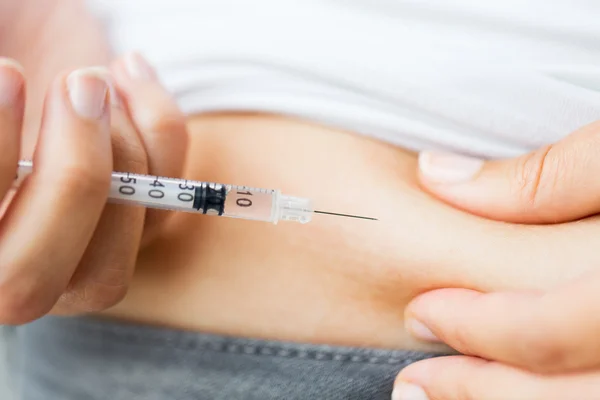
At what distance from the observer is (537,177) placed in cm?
63

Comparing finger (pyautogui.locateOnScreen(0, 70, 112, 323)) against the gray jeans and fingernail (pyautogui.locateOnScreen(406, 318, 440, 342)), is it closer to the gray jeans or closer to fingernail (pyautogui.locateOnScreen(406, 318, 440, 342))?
the gray jeans

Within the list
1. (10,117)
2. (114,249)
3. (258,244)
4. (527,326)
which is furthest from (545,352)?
(10,117)

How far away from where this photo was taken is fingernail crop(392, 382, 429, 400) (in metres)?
0.64

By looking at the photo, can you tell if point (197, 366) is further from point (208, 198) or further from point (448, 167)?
point (448, 167)

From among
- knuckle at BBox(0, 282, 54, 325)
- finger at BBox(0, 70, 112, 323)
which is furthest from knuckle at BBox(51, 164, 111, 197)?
knuckle at BBox(0, 282, 54, 325)

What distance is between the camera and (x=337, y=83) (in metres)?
0.75

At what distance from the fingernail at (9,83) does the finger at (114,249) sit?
136mm

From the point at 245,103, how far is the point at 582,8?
45cm

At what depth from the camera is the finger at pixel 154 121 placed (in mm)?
710

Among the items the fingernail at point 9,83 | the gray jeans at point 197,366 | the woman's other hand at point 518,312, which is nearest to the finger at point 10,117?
the fingernail at point 9,83

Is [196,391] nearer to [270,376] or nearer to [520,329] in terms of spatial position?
[270,376]

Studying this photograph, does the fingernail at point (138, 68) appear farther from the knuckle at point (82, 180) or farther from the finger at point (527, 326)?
the finger at point (527, 326)

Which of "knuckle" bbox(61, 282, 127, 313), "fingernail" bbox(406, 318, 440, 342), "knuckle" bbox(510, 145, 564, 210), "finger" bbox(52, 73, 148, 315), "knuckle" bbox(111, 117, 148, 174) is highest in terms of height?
"knuckle" bbox(111, 117, 148, 174)

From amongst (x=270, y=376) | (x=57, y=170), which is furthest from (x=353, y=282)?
(x=57, y=170)
